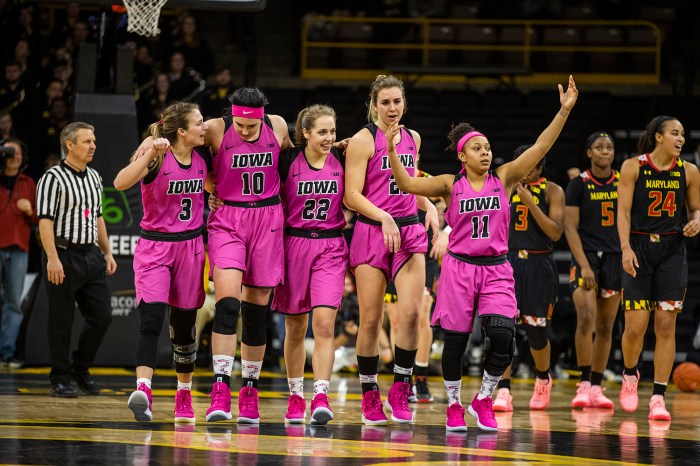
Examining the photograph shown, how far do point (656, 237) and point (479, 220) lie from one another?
2029 millimetres

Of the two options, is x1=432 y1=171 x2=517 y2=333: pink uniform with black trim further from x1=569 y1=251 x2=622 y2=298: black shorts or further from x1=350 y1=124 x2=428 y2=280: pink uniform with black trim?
x1=569 y1=251 x2=622 y2=298: black shorts

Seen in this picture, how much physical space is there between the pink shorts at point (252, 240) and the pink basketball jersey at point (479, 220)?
1.11m

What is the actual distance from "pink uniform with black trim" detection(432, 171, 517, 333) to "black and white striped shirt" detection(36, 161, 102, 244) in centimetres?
330

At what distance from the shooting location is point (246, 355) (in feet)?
23.5

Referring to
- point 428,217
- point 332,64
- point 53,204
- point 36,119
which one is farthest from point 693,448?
point 332,64

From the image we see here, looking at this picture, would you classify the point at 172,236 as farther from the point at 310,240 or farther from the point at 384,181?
the point at 384,181

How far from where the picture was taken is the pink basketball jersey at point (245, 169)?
7086mm

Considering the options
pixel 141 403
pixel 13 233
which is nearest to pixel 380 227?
pixel 141 403

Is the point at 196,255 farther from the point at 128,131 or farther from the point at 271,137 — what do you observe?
the point at 128,131

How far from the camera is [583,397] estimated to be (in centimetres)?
902

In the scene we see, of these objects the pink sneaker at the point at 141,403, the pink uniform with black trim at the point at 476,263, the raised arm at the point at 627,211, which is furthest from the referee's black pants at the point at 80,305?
the raised arm at the point at 627,211

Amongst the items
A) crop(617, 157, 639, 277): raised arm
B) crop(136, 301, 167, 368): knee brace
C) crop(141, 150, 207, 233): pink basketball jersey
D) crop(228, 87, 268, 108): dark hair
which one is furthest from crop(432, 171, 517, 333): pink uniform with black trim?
crop(136, 301, 167, 368): knee brace

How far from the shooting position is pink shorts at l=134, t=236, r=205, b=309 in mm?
6945

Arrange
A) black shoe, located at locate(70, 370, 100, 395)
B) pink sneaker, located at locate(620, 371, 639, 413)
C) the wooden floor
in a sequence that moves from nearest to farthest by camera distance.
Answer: the wooden floor, pink sneaker, located at locate(620, 371, 639, 413), black shoe, located at locate(70, 370, 100, 395)
